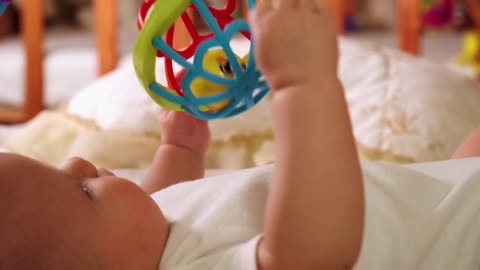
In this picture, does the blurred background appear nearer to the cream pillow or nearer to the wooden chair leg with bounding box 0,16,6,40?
the wooden chair leg with bounding box 0,16,6,40

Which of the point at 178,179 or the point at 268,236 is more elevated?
the point at 268,236

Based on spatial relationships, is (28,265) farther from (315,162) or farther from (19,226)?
(315,162)

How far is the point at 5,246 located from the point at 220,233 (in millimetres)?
184

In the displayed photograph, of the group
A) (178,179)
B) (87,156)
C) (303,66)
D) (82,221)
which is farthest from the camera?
(87,156)

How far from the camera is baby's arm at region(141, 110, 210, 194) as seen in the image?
0.82 metres

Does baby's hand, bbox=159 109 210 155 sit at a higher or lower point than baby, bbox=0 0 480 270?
lower

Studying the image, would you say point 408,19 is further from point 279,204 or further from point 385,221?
point 279,204

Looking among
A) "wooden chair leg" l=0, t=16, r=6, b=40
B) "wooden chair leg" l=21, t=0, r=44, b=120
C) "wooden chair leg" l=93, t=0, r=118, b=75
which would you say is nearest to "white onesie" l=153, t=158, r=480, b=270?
"wooden chair leg" l=93, t=0, r=118, b=75

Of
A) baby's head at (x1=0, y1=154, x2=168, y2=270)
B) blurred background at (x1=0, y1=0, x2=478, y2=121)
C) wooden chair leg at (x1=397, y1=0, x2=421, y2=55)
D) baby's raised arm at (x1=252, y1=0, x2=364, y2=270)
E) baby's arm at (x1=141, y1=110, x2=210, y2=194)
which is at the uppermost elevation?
baby's raised arm at (x1=252, y1=0, x2=364, y2=270)

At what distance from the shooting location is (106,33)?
1655mm

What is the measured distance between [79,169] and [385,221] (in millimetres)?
294

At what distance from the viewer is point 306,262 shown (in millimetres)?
491

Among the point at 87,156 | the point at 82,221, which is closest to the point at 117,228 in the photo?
the point at 82,221

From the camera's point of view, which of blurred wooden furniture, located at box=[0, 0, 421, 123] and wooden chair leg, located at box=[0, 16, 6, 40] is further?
wooden chair leg, located at box=[0, 16, 6, 40]
